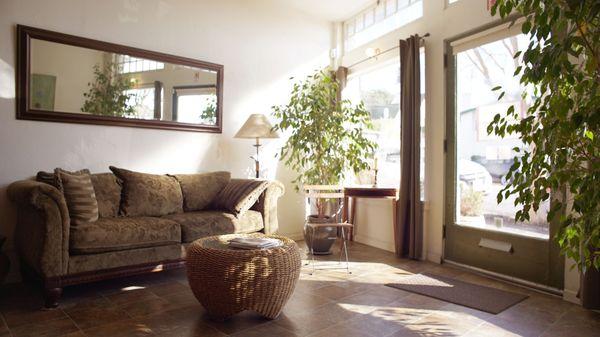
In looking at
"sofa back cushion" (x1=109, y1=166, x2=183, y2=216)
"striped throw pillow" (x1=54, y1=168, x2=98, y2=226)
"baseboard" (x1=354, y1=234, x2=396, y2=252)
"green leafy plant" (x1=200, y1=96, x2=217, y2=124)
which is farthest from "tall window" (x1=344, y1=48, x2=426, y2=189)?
"striped throw pillow" (x1=54, y1=168, x2=98, y2=226)

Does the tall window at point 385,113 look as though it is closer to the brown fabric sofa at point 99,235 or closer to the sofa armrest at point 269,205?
the sofa armrest at point 269,205

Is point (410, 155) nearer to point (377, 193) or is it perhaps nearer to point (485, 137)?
point (377, 193)

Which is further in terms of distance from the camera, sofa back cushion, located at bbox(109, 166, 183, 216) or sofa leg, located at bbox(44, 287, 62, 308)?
sofa back cushion, located at bbox(109, 166, 183, 216)

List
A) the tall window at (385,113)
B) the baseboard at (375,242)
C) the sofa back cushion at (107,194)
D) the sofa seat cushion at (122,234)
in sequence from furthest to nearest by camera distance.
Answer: the tall window at (385,113) < the baseboard at (375,242) < the sofa back cushion at (107,194) < the sofa seat cushion at (122,234)

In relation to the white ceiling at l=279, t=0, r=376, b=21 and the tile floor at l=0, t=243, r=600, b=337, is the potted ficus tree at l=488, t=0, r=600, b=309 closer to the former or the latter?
the tile floor at l=0, t=243, r=600, b=337

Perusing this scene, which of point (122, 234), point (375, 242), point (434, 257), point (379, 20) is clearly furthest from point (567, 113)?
point (379, 20)

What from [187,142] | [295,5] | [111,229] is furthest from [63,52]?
[295,5]

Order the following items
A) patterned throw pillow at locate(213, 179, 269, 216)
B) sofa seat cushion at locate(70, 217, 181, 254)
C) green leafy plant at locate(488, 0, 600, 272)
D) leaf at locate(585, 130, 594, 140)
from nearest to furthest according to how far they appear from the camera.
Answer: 1. green leafy plant at locate(488, 0, 600, 272)
2. leaf at locate(585, 130, 594, 140)
3. sofa seat cushion at locate(70, 217, 181, 254)
4. patterned throw pillow at locate(213, 179, 269, 216)

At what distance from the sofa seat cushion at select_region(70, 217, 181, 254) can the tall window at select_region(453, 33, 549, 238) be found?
107 inches

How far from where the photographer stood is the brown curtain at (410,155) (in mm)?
4051

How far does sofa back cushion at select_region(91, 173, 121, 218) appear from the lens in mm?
3291

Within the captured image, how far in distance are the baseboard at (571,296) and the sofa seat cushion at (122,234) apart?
3.03 m

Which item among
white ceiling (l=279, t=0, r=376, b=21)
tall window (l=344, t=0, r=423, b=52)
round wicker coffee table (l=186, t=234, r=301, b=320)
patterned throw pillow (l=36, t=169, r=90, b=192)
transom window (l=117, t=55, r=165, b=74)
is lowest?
round wicker coffee table (l=186, t=234, r=301, b=320)

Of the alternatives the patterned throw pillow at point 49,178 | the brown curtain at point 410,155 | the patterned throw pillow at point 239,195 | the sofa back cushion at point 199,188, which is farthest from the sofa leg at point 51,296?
the brown curtain at point 410,155
